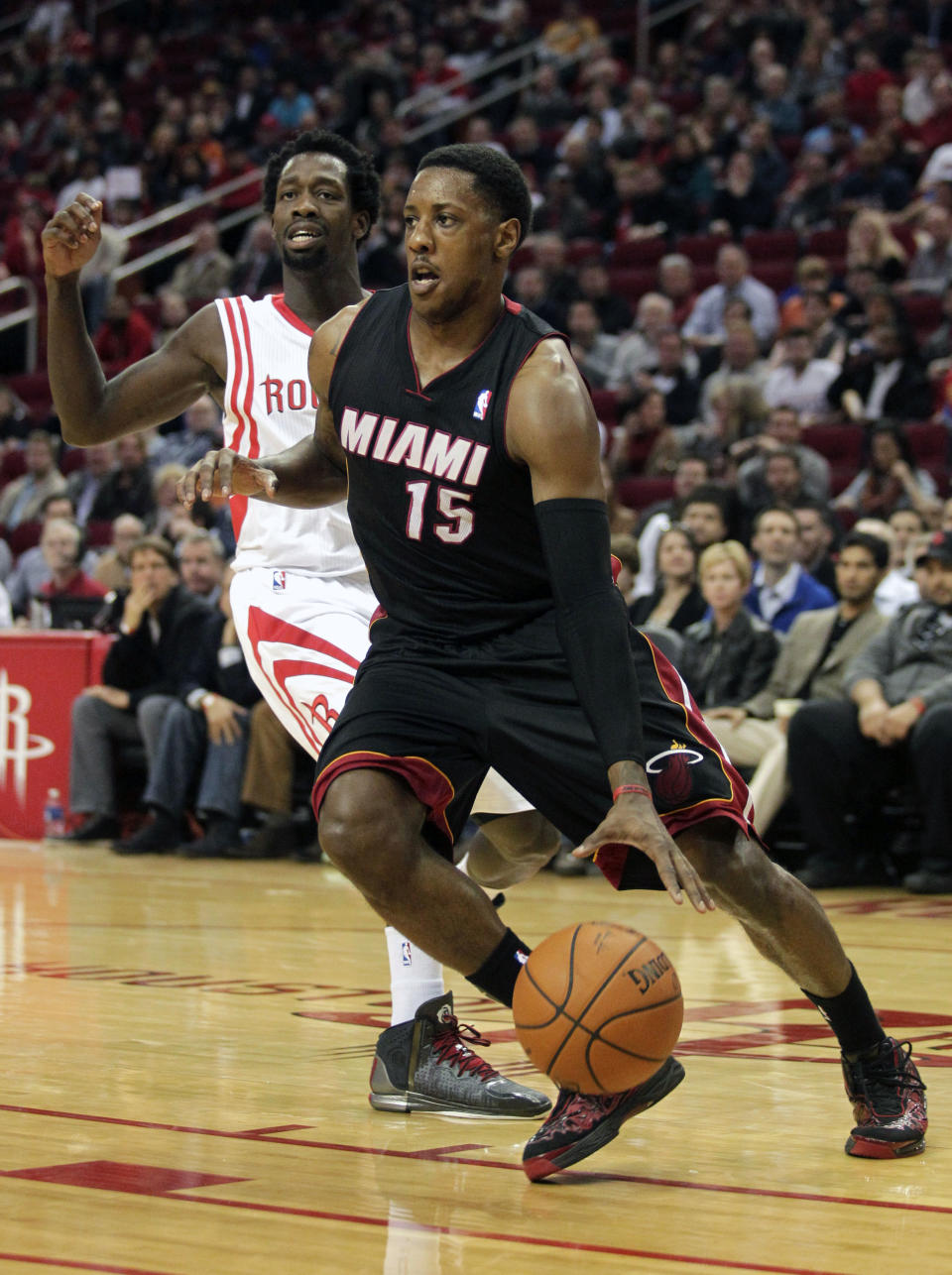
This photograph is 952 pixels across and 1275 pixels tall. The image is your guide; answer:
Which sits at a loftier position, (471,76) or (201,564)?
(471,76)

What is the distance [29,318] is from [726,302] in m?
7.46

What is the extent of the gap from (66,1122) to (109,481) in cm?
1042

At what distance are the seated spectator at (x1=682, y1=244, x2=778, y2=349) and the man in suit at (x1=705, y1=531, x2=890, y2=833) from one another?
15.1 ft

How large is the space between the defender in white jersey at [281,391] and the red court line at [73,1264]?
5.29 feet

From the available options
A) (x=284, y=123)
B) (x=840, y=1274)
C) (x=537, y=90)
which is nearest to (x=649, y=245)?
(x=537, y=90)

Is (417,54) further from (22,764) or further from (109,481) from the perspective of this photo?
(22,764)

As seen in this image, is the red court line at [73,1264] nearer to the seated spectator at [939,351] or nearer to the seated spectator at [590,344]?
the seated spectator at [939,351]

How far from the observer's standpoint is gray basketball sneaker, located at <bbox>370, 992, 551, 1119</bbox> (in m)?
3.64

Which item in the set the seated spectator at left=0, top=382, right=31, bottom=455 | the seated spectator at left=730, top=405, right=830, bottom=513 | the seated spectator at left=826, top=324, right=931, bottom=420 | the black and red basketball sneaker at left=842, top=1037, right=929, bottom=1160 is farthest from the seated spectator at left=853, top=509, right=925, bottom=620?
the seated spectator at left=0, top=382, right=31, bottom=455

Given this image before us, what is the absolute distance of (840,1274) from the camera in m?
2.46

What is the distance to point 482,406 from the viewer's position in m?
3.44

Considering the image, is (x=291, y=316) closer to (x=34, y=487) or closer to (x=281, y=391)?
(x=281, y=391)

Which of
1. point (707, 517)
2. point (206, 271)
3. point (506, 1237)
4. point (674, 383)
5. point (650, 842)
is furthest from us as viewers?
point (206, 271)

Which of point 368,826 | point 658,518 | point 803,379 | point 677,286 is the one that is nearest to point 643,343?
point 677,286
